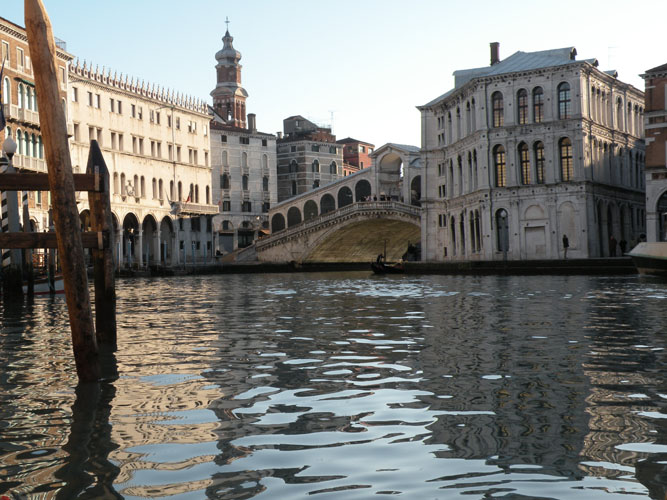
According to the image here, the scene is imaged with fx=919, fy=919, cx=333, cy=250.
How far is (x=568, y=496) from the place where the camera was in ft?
12.1

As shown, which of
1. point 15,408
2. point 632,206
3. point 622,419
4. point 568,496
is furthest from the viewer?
point 632,206

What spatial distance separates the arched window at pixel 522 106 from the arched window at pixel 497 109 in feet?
2.50

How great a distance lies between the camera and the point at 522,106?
4269 cm

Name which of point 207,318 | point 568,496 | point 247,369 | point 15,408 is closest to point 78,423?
point 15,408

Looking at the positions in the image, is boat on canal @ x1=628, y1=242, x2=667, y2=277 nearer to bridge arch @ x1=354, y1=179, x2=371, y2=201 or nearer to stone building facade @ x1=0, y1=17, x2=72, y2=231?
stone building facade @ x1=0, y1=17, x2=72, y2=231

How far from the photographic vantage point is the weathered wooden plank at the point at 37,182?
892 cm

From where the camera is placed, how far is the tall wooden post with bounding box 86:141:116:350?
920cm

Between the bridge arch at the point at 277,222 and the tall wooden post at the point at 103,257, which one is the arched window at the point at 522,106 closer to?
the bridge arch at the point at 277,222

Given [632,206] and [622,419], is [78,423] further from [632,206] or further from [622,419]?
[632,206]

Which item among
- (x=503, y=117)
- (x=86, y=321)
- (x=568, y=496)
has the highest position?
(x=503, y=117)

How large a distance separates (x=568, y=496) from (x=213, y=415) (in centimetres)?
249

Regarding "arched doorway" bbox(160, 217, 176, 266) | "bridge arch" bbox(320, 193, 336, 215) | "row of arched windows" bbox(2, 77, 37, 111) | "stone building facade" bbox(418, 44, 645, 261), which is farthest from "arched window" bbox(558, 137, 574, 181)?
"bridge arch" bbox(320, 193, 336, 215)

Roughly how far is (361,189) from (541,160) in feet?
88.0

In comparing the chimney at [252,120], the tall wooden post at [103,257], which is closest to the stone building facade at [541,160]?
the tall wooden post at [103,257]
